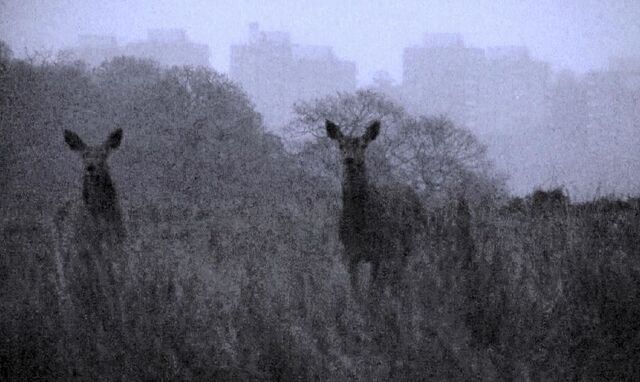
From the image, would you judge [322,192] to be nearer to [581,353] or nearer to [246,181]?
[246,181]

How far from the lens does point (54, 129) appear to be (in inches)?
886

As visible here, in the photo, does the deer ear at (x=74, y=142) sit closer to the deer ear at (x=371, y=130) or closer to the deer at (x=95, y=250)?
the deer at (x=95, y=250)

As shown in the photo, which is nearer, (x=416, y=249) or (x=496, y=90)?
(x=416, y=249)

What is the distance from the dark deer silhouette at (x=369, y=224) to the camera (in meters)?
6.73

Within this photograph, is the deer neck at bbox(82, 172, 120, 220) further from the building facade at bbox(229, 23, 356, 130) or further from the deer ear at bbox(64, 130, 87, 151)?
the building facade at bbox(229, 23, 356, 130)

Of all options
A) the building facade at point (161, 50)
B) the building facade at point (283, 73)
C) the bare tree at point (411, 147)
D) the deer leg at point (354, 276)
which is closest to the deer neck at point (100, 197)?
the deer leg at point (354, 276)

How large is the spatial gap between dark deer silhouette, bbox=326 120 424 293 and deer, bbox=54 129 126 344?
2.79 metres

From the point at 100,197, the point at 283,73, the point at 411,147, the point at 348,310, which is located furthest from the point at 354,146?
the point at 283,73

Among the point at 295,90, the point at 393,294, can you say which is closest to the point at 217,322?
the point at 393,294

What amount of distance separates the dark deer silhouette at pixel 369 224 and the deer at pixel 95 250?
2.79 meters

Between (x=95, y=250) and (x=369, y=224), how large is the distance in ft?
11.7

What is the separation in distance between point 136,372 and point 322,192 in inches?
569

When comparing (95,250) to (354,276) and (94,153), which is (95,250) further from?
(354,276)

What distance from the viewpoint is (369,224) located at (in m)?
7.20
